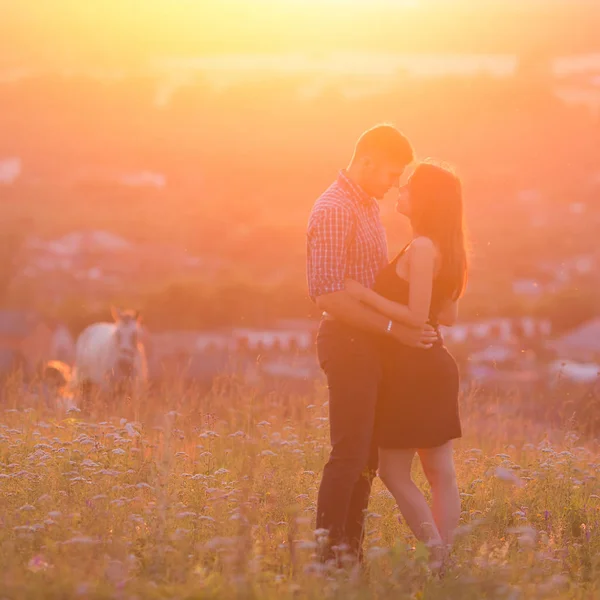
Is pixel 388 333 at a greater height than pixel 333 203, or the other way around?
pixel 333 203

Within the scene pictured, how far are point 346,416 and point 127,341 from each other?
6.94m

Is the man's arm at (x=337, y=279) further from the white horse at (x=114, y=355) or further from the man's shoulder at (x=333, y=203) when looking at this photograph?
the white horse at (x=114, y=355)

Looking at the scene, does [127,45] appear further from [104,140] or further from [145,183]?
[145,183]

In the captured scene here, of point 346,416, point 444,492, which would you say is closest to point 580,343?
point 444,492

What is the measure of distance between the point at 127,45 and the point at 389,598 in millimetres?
39621

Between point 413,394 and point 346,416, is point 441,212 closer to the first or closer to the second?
point 413,394

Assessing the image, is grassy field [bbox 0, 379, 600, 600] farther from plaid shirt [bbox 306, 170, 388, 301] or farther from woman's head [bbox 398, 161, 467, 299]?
woman's head [bbox 398, 161, 467, 299]

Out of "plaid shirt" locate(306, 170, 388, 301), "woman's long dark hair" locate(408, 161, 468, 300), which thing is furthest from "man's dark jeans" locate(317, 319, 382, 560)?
"woman's long dark hair" locate(408, 161, 468, 300)

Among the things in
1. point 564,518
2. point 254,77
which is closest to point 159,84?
point 254,77

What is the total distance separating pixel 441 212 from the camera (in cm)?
454

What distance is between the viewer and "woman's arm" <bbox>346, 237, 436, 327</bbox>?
446 centimetres

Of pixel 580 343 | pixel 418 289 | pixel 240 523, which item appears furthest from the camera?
pixel 580 343

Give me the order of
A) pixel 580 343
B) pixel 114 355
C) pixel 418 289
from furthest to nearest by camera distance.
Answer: pixel 580 343 < pixel 114 355 < pixel 418 289

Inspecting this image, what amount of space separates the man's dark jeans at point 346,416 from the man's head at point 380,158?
708mm
